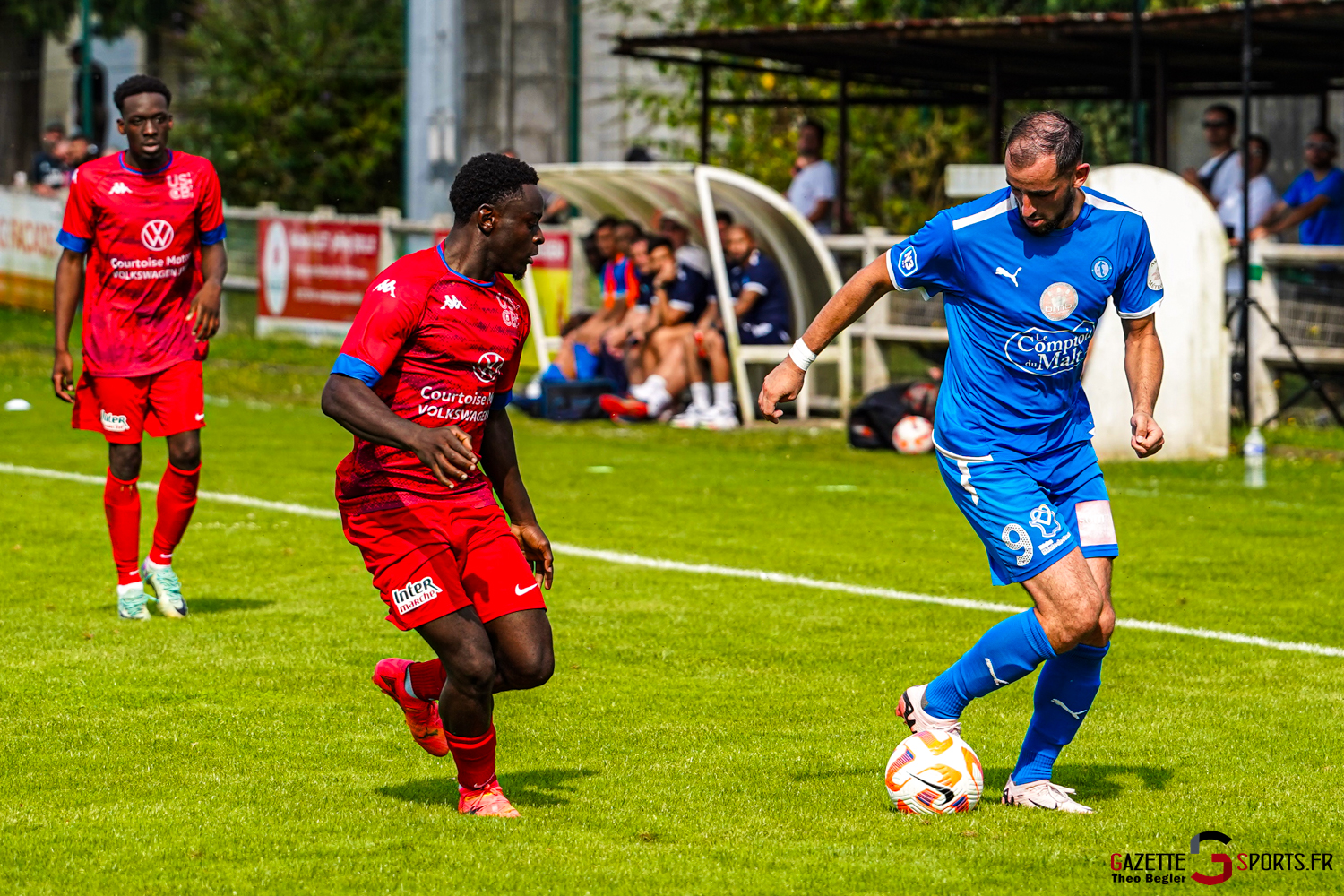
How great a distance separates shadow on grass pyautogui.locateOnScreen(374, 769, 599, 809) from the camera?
19.3ft

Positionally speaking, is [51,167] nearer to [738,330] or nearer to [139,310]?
[738,330]

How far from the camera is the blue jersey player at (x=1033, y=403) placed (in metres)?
5.65

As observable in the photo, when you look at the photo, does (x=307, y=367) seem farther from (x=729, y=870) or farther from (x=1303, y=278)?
(x=729, y=870)

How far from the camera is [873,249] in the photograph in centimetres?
1933

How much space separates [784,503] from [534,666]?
7.70 meters

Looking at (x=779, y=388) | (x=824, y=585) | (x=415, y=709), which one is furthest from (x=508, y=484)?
(x=824, y=585)

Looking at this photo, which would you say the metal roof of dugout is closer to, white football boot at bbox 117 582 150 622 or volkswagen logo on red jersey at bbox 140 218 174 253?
volkswagen logo on red jersey at bbox 140 218 174 253

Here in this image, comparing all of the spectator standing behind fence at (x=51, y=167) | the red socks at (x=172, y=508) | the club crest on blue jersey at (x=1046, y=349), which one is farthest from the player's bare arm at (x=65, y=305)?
the spectator standing behind fence at (x=51, y=167)

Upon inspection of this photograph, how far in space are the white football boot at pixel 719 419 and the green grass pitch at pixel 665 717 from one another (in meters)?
4.78

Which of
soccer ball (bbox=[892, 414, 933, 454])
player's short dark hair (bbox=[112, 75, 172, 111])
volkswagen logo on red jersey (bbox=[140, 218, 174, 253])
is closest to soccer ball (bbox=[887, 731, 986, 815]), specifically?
volkswagen logo on red jersey (bbox=[140, 218, 174, 253])

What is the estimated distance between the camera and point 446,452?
519 cm

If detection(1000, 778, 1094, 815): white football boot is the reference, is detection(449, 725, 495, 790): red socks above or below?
above

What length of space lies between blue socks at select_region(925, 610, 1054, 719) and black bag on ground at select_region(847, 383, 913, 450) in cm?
1035

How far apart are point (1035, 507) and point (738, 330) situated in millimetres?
12915
